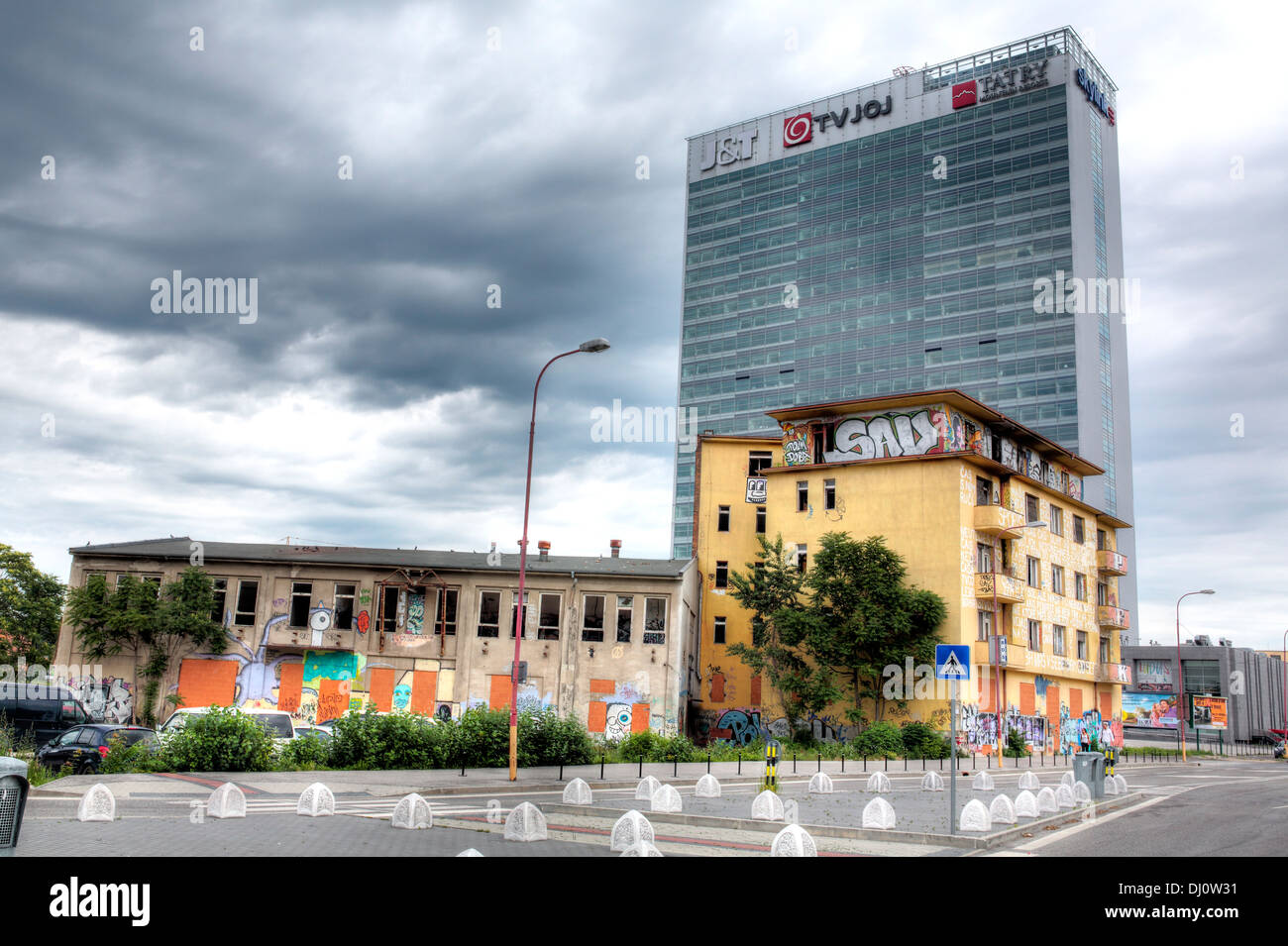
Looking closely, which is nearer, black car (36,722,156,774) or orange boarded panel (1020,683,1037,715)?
black car (36,722,156,774)

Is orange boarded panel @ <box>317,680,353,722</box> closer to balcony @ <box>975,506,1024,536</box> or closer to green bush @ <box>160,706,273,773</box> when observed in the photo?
green bush @ <box>160,706,273,773</box>

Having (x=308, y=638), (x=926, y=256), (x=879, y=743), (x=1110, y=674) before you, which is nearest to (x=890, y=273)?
(x=926, y=256)

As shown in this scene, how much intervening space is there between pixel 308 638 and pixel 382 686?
4.08m

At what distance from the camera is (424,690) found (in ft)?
131

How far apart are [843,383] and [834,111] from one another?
3791cm

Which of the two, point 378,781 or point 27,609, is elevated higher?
point 27,609

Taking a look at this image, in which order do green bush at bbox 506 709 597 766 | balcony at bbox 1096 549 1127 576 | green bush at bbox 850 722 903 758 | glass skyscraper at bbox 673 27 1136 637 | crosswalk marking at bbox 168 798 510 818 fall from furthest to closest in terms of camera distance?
glass skyscraper at bbox 673 27 1136 637 → balcony at bbox 1096 549 1127 576 → green bush at bbox 850 722 903 758 → green bush at bbox 506 709 597 766 → crosswalk marking at bbox 168 798 510 818

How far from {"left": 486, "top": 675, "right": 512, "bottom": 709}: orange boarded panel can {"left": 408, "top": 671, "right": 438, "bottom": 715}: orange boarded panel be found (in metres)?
2.41

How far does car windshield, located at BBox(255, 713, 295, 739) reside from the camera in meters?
22.9

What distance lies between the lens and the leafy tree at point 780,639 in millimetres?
41750

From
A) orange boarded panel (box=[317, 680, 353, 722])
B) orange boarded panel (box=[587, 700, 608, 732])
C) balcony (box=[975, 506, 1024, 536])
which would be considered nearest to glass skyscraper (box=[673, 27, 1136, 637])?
balcony (box=[975, 506, 1024, 536])

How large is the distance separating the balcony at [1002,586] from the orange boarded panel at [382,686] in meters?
26.7

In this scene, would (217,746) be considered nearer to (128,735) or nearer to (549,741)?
(128,735)
